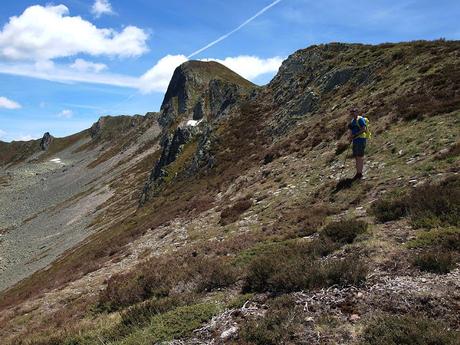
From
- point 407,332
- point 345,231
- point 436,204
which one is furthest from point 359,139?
point 407,332

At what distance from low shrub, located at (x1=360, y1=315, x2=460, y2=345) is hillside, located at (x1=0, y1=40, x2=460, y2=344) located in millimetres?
27

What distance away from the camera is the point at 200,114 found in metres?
111

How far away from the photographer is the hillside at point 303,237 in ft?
27.9

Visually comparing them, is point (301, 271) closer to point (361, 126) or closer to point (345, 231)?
point (345, 231)

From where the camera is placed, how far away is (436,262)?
8.91 m

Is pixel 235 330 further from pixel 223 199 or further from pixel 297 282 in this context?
pixel 223 199

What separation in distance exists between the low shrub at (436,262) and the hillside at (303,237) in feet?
0.11

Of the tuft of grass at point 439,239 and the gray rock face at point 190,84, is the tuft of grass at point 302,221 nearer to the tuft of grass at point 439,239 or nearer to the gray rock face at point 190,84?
the tuft of grass at point 439,239

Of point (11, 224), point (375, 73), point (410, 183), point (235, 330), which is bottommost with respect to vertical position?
point (11, 224)

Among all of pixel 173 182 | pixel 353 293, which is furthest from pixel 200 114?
pixel 353 293

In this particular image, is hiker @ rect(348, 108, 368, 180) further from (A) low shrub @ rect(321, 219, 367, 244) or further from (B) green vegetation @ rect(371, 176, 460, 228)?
(A) low shrub @ rect(321, 219, 367, 244)

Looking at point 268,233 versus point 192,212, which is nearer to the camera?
point 268,233

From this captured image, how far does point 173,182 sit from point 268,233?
105ft

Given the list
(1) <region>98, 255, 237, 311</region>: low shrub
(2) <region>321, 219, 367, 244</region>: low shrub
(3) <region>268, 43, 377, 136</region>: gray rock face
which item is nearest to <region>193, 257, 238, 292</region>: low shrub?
(1) <region>98, 255, 237, 311</region>: low shrub
